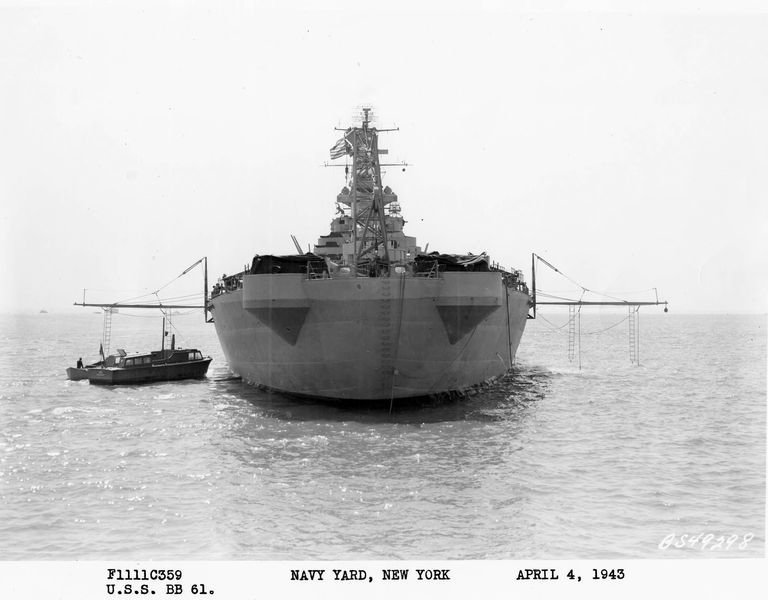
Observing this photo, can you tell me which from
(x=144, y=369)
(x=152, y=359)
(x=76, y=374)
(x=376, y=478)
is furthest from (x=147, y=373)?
(x=376, y=478)

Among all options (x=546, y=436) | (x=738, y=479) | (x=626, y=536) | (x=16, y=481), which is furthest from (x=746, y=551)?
(x=16, y=481)

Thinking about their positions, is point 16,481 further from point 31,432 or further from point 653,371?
point 653,371

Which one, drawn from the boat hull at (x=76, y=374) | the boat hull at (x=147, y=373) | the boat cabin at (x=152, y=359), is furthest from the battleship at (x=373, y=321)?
the boat hull at (x=76, y=374)

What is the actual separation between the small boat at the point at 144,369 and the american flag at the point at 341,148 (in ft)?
40.2

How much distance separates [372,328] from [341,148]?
1190 centimetres

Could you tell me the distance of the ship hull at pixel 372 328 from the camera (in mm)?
18016

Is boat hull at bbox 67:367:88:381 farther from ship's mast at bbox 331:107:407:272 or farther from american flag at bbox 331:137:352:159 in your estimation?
american flag at bbox 331:137:352:159

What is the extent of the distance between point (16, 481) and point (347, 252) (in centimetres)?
1369

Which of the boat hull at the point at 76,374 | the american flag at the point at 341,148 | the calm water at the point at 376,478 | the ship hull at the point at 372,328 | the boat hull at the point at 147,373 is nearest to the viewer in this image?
the calm water at the point at 376,478

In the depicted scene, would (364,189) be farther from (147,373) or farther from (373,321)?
(147,373)

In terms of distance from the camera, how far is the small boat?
2848cm

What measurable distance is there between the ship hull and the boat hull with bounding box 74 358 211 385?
427 inches

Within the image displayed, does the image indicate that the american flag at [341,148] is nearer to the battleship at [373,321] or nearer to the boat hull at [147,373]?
the battleship at [373,321]

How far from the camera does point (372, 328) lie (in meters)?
18.0
